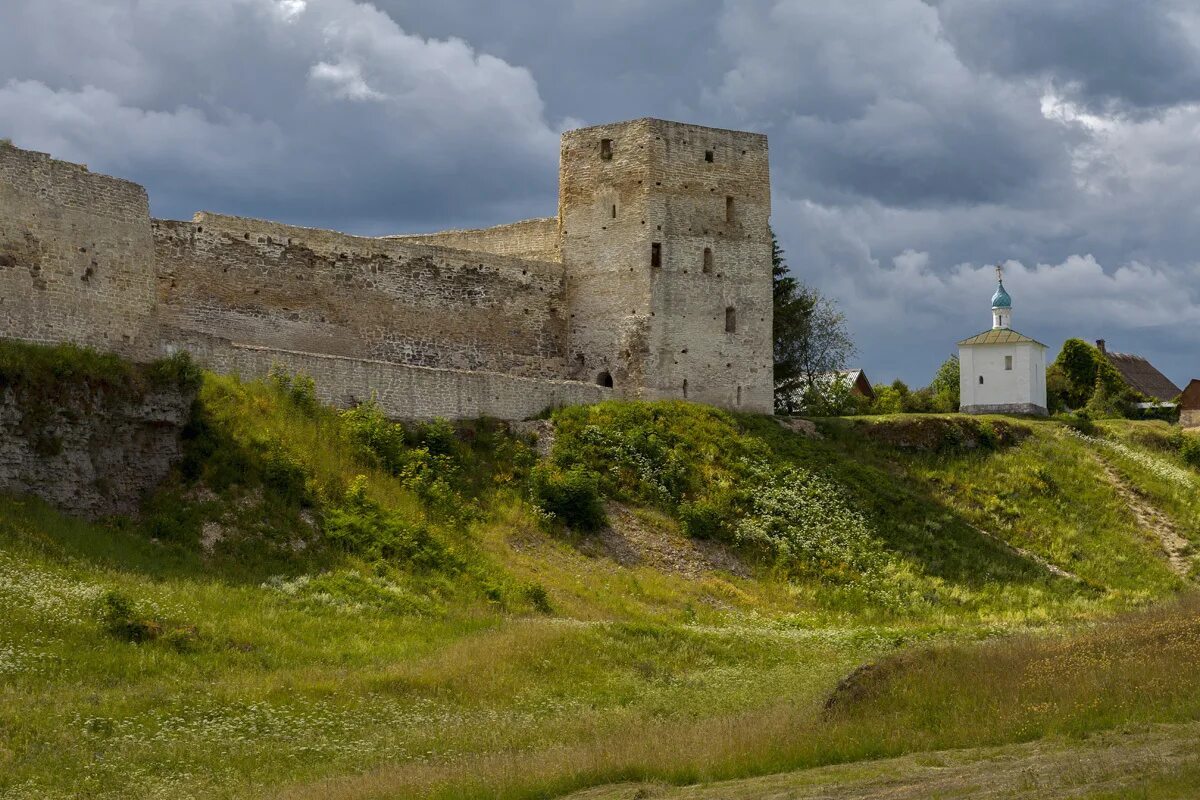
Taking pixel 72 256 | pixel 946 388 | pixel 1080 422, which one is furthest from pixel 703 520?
pixel 946 388

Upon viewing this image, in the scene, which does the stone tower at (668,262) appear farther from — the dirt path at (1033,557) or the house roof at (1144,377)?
the house roof at (1144,377)

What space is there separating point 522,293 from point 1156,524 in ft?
53.1

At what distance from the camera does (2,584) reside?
2170 cm

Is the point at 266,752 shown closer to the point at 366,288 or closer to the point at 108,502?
the point at 108,502

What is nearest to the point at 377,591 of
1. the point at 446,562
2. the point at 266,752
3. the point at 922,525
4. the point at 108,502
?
the point at 446,562

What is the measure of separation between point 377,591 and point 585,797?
Result: 34.3 feet

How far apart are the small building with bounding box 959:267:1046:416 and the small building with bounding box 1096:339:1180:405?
2311 centimetres

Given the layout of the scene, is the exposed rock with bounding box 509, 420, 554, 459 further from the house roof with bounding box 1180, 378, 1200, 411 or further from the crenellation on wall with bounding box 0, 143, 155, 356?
the house roof with bounding box 1180, 378, 1200, 411

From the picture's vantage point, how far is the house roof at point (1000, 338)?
50.6m

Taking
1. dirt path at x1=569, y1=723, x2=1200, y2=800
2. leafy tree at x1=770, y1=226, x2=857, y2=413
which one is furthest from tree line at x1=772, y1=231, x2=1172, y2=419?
dirt path at x1=569, y1=723, x2=1200, y2=800

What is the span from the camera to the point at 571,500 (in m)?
32.1

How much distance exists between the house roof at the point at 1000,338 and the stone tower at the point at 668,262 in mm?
13721

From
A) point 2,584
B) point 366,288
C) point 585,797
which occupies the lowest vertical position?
point 585,797

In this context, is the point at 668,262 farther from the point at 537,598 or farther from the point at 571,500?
the point at 537,598
